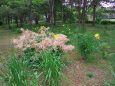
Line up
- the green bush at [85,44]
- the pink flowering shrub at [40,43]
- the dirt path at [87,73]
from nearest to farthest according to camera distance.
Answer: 1. the pink flowering shrub at [40,43]
2. the dirt path at [87,73]
3. the green bush at [85,44]

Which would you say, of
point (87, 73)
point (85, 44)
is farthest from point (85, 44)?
point (87, 73)

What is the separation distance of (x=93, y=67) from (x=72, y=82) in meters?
1.21

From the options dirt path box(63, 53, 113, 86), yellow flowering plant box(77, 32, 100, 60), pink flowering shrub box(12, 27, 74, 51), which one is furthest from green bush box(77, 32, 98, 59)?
pink flowering shrub box(12, 27, 74, 51)

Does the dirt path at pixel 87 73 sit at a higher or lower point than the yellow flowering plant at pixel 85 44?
lower

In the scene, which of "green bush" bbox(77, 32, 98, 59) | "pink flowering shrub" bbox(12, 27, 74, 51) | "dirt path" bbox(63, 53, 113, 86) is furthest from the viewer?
"green bush" bbox(77, 32, 98, 59)

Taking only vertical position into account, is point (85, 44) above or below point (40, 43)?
below

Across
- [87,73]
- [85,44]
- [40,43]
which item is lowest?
[87,73]

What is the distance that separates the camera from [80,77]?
3.31 meters

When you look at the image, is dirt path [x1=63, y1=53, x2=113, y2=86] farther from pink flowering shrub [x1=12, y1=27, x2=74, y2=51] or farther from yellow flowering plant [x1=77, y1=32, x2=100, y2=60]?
pink flowering shrub [x1=12, y1=27, x2=74, y2=51]

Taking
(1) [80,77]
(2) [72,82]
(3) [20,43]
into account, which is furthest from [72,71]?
(3) [20,43]

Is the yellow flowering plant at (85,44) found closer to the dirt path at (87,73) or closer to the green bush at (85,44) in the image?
the green bush at (85,44)

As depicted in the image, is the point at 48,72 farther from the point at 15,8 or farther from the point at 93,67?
the point at 15,8

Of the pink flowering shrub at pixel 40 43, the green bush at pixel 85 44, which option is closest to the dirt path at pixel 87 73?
the green bush at pixel 85 44

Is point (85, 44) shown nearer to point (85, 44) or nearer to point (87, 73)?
point (85, 44)
